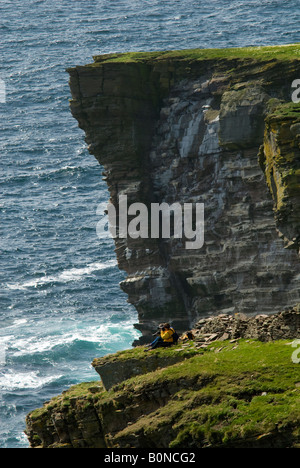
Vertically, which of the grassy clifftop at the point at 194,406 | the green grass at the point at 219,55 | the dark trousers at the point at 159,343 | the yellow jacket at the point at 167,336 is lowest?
the grassy clifftop at the point at 194,406

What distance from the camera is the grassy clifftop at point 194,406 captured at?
35969mm

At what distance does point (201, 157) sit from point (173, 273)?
36.0ft

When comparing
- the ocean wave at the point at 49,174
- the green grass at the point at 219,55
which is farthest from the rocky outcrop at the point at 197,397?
the ocean wave at the point at 49,174

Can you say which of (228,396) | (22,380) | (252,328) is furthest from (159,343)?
(22,380)

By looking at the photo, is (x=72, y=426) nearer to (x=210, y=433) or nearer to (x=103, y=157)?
(x=210, y=433)

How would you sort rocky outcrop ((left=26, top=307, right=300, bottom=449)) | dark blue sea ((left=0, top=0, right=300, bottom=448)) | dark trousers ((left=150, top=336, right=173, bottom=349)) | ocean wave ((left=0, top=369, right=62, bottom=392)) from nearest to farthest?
rocky outcrop ((left=26, top=307, right=300, bottom=449))
dark trousers ((left=150, top=336, right=173, bottom=349))
ocean wave ((left=0, top=369, right=62, bottom=392))
dark blue sea ((left=0, top=0, right=300, bottom=448))

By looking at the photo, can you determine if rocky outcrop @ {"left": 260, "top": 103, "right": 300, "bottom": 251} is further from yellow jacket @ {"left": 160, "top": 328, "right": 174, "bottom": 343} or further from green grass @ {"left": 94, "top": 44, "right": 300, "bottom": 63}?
green grass @ {"left": 94, "top": 44, "right": 300, "bottom": 63}

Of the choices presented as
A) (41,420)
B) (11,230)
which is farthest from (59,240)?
(41,420)

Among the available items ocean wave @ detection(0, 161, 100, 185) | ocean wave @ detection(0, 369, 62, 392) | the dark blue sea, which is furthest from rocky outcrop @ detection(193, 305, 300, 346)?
ocean wave @ detection(0, 161, 100, 185)

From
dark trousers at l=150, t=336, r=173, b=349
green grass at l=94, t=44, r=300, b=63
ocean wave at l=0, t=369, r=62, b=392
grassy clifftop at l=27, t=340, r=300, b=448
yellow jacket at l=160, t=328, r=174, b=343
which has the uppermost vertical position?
green grass at l=94, t=44, r=300, b=63

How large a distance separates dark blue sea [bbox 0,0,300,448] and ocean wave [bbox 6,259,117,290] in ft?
0.45

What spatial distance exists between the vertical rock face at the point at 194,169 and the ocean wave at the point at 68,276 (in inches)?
892

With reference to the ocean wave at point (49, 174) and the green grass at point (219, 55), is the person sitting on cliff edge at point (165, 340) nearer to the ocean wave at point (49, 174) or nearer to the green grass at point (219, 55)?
the green grass at point (219, 55)

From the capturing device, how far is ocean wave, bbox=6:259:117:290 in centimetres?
10419
